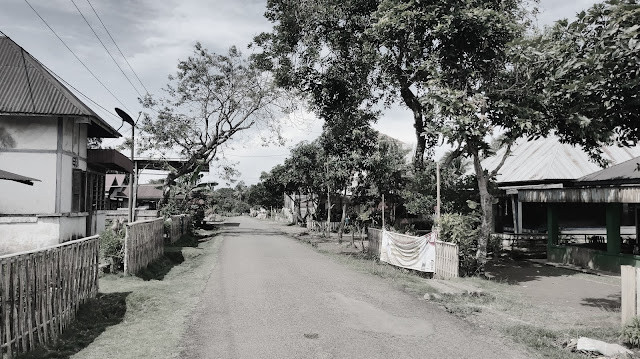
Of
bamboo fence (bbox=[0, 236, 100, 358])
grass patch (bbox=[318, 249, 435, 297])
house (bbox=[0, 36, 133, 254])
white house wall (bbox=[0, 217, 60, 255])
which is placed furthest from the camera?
house (bbox=[0, 36, 133, 254])

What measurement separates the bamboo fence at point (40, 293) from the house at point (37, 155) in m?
7.45

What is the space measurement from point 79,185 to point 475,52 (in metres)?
14.7

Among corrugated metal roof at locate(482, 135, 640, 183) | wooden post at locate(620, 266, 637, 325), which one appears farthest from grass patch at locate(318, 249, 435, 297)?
corrugated metal roof at locate(482, 135, 640, 183)

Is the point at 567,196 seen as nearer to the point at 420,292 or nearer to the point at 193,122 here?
the point at 420,292

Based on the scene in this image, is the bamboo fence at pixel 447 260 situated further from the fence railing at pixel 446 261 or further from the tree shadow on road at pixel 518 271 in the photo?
the tree shadow on road at pixel 518 271

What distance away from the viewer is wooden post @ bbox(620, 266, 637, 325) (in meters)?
8.26

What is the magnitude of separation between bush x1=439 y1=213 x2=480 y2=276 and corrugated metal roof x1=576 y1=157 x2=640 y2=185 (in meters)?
6.91

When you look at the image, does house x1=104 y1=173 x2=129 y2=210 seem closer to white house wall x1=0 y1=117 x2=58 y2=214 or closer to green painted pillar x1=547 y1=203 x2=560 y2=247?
white house wall x1=0 y1=117 x2=58 y2=214

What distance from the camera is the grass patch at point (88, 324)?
267 inches

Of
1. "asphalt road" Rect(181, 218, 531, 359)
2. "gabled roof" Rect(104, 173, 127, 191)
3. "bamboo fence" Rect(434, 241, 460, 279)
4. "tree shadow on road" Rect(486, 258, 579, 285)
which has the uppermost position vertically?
"gabled roof" Rect(104, 173, 127, 191)

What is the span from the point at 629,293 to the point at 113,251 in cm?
1210

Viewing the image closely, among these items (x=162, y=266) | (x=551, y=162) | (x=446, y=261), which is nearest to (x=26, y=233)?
(x=162, y=266)

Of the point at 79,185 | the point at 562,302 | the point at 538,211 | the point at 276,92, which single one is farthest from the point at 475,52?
the point at 276,92

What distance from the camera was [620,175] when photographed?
1878 centimetres
